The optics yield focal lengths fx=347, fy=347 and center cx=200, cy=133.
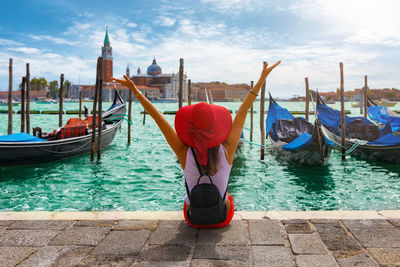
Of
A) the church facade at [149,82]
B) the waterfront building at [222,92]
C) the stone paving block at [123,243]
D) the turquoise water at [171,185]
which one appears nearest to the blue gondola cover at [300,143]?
the turquoise water at [171,185]

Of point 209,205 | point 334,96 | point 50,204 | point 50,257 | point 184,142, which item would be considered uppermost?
point 334,96

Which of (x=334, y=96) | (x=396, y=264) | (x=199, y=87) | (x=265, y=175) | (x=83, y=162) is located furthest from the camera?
(x=334, y=96)

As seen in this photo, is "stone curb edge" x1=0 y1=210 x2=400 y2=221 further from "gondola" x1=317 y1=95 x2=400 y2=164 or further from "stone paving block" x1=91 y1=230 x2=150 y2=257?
"gondola" x1=317 y1=95 x2=400 y2=164

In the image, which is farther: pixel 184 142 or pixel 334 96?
pixel 334 96

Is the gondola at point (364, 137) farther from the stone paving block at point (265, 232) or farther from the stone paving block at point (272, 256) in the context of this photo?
the stone paving block at point (272, 256)

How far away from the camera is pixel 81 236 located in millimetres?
2102

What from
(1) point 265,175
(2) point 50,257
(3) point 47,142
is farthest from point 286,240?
(3) point 47,142

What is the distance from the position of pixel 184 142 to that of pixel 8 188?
4624mm

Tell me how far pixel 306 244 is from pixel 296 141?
18.6 ft

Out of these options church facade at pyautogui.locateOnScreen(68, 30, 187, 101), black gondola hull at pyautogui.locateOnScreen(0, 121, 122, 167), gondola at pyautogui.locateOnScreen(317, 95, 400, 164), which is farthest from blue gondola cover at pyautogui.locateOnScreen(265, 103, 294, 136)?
church facade at pyautogui.locateOnScreen(68, 30, 187, 101)

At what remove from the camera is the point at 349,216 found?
7.95 feet

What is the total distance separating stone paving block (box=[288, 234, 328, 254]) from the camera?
1.89 metres

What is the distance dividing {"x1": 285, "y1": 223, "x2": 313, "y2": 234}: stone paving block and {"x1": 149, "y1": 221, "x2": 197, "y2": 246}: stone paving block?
60 cm

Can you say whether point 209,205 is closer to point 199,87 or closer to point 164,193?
point 164,193
